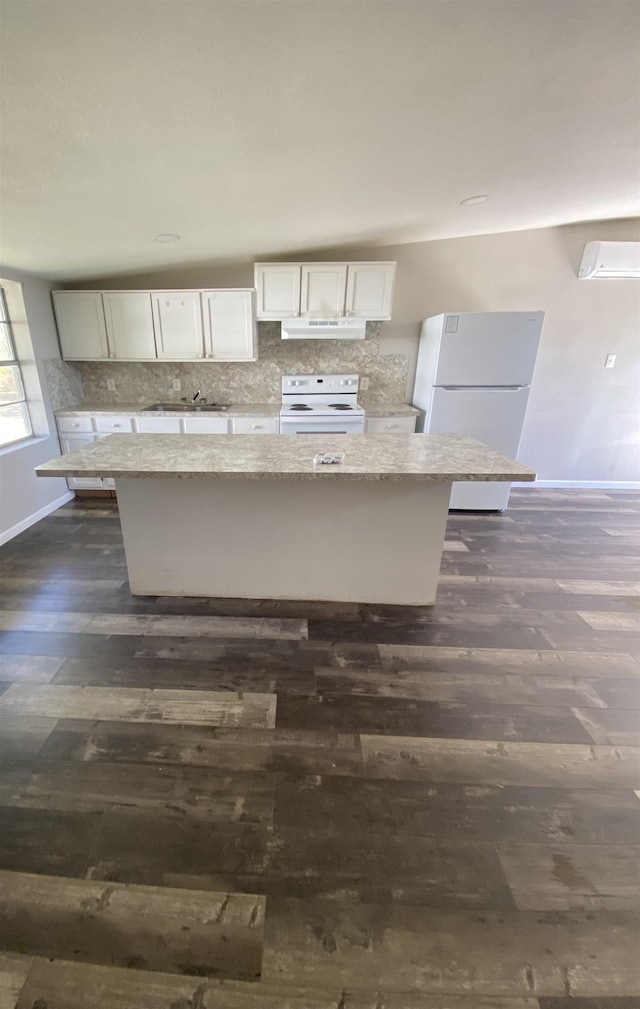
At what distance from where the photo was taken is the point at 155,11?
0.95 m

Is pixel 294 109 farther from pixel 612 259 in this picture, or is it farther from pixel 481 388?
pixel 612 259

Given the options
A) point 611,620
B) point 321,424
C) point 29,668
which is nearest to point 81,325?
point 321,424

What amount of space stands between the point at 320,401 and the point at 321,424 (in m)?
0.43

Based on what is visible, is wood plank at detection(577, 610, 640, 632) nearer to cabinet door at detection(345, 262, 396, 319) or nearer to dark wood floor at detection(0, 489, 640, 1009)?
dark wood floor at detection(0, 489, 640, 1009)

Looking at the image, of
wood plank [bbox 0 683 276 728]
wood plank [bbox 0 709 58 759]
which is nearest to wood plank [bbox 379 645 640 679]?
wood plank [bbox 0 683 276 728]

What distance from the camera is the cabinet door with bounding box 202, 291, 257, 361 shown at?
365cm

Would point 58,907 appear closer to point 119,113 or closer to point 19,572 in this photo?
point 19,572

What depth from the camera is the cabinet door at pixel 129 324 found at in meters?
3.68

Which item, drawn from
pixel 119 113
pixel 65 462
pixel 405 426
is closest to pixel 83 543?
pixel 65 462

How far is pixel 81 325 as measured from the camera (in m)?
3.71

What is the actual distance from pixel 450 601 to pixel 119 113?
8.71 feet

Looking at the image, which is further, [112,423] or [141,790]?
[112,423]

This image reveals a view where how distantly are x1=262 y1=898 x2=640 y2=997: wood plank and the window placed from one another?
3.77 metres

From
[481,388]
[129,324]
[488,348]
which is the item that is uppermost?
[129,324]
